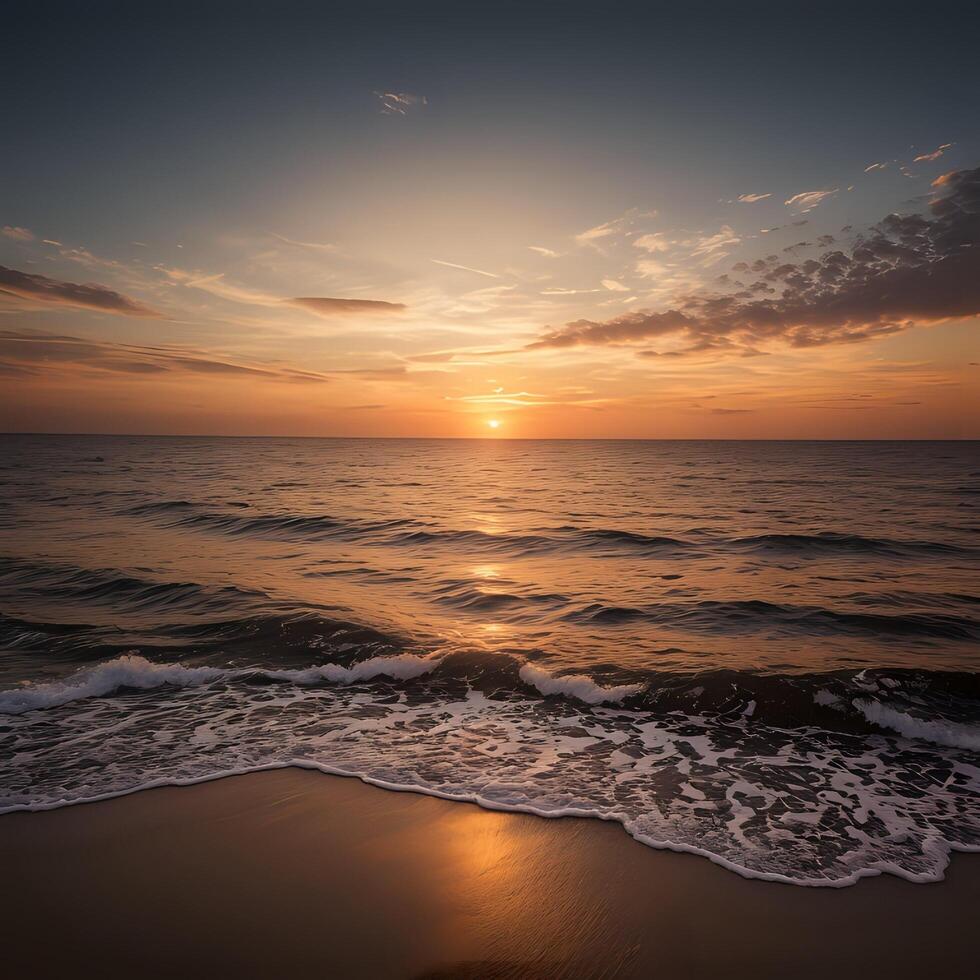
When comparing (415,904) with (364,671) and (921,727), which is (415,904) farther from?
(921,727)

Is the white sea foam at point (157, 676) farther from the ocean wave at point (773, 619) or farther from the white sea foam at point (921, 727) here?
the white sea foam at point (921, 727)

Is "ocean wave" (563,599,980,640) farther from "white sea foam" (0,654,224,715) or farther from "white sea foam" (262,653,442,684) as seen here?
"white sea foam" (0,654,224,715)

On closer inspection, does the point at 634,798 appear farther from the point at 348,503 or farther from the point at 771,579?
the point at 348,503

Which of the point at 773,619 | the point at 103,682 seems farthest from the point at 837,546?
the point at 103,682

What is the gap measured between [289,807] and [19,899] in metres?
2.20

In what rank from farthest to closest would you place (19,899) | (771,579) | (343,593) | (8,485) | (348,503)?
(8,485), (348,503), (771,579), (343,593), (19,899)

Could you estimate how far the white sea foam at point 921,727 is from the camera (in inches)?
313

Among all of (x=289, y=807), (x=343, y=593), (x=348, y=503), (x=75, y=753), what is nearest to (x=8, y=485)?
(x=348, y=503)

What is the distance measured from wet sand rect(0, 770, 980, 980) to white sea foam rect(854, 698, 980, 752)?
311cm

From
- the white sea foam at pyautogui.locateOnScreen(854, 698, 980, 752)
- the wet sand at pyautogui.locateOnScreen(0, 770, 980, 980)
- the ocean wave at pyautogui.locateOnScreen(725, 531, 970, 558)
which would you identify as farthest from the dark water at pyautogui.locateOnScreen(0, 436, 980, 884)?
the wet sand at pyautogui.locateOnScreen(0, 770, 980, 980)

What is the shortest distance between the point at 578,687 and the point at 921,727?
15.7 ft

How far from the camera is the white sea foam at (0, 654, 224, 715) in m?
8.91

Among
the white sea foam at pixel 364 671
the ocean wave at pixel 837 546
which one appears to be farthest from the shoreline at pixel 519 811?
the ocean wave at pixel 837 546

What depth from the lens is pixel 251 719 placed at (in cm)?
854
